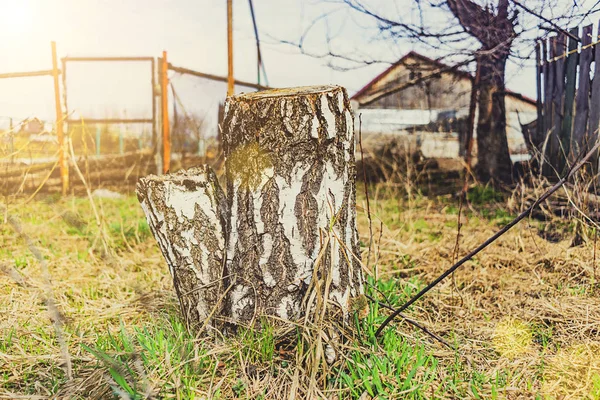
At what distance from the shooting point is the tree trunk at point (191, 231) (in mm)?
1727

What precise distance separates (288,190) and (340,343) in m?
0.58

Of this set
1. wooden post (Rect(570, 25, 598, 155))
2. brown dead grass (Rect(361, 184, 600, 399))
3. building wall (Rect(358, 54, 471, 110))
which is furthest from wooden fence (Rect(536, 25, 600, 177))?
brown dead grass (Rect(361, 184, 600, 399))

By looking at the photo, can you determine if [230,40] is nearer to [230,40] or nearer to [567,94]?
[230,40]

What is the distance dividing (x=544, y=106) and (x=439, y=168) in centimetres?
263

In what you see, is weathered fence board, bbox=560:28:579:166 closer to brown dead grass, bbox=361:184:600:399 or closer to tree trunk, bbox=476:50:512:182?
tree trunk, bbox=476:50:512:182

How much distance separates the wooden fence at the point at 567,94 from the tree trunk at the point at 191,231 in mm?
3321

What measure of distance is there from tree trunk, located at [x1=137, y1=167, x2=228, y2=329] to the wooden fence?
3.32 meters

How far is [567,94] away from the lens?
4.54 meters

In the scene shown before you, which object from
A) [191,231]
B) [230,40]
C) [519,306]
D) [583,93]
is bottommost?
[519,306]

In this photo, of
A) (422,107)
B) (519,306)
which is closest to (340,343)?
(519,306)

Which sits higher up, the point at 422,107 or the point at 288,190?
the point at 422,107

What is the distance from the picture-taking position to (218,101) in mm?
6453

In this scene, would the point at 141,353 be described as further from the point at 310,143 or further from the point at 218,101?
the point at 218,101

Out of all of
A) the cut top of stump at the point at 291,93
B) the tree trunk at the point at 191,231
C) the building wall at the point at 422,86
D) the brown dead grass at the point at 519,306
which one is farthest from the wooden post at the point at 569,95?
the tree trunk at the point at 191,231
